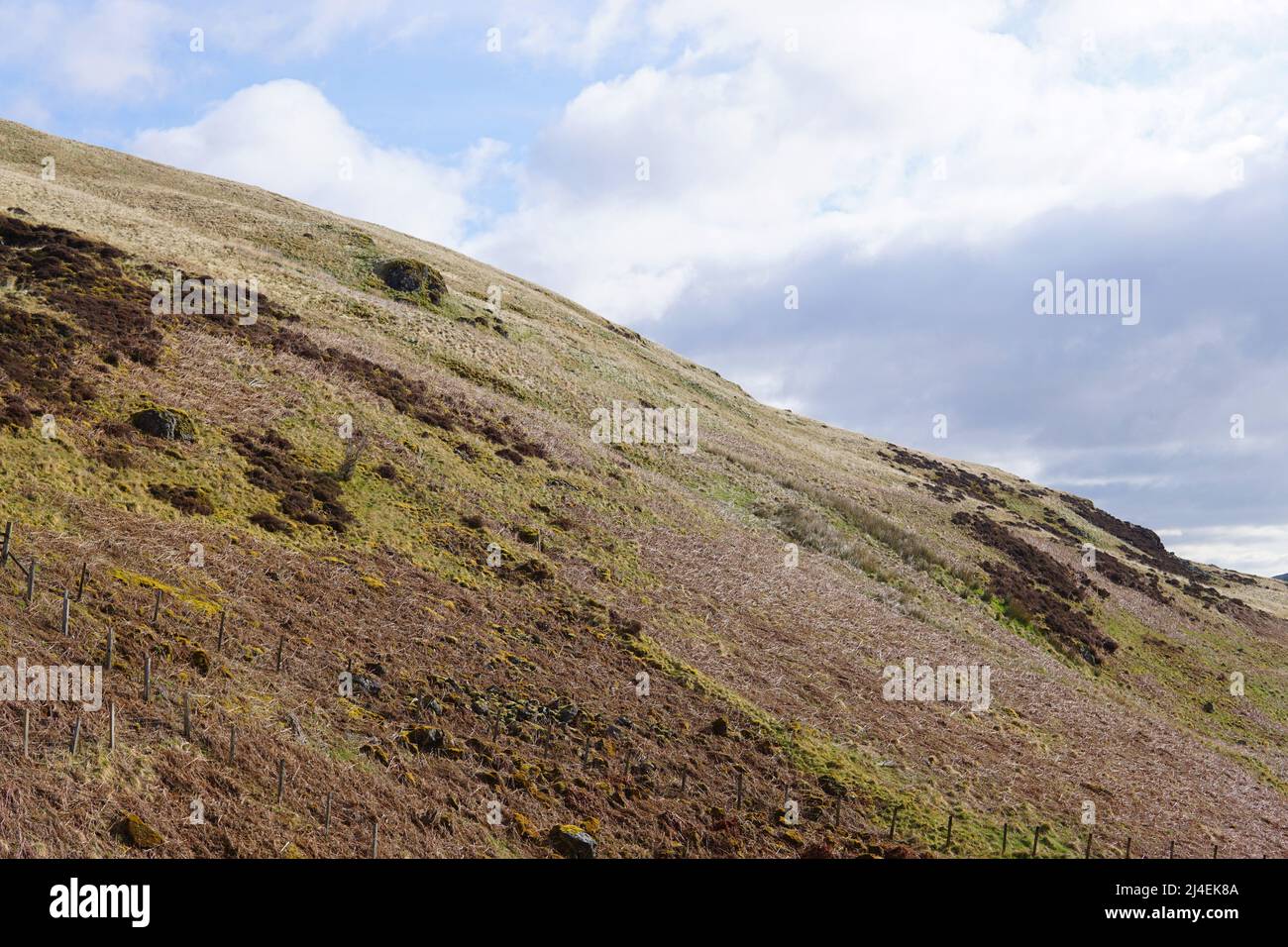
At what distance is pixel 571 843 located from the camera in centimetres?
1176

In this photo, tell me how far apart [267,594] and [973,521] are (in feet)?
154

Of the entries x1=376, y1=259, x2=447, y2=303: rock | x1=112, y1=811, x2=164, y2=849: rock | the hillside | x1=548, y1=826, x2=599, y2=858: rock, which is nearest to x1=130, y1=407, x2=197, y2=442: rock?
the hillside

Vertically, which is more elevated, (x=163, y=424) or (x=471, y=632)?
(x=163, y=424)

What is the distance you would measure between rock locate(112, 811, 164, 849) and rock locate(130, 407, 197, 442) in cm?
1349

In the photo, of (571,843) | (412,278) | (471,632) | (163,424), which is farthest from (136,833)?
(412,278)

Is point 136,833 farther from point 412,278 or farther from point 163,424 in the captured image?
point 412,278

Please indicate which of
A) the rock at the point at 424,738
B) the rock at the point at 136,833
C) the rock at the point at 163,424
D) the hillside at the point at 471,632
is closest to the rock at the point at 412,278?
the hillside at the point at 471,632

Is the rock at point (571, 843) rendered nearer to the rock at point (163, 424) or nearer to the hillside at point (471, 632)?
the hillside at point (471, 632)

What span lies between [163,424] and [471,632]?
10370mm

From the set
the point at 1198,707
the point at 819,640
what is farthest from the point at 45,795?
the point at 1198,707

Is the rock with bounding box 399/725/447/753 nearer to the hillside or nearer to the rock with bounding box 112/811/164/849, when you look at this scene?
the hillside

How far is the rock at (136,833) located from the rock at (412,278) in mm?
45124

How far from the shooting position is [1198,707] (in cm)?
3388
